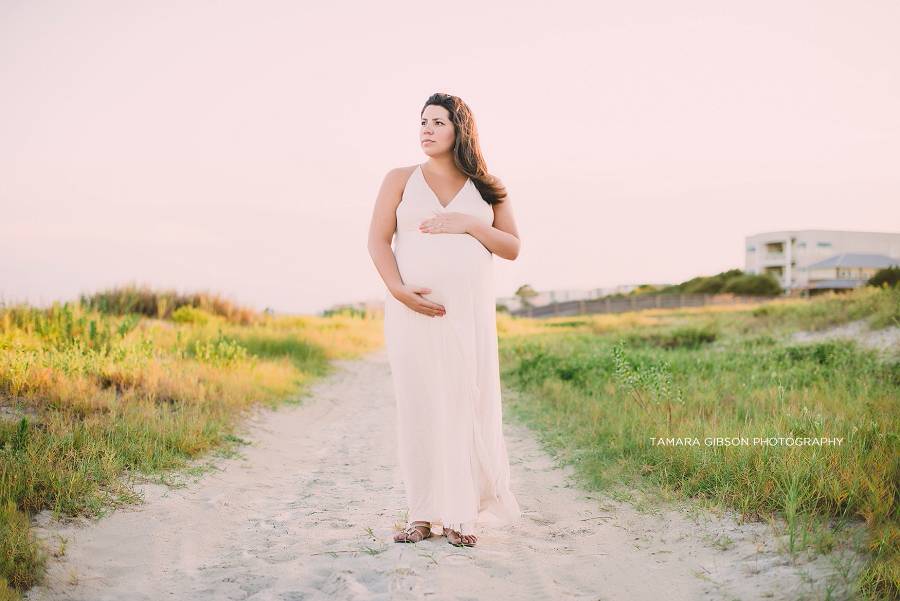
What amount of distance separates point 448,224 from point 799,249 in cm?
6360

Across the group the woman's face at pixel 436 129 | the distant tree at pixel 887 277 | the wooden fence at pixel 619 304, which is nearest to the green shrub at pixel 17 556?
the woman's face at pixel 436 129

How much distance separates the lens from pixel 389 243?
11.1 feet

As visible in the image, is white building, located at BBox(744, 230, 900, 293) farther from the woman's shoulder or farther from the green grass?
the woman's shoulder

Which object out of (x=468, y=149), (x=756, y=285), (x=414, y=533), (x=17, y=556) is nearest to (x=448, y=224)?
(x=468, y=149)

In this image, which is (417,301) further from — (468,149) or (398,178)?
(468,149)

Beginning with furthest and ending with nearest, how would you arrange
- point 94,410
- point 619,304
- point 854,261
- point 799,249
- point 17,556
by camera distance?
point 799,249, point 854,261, point 619,304, point 94,410, point 17,556

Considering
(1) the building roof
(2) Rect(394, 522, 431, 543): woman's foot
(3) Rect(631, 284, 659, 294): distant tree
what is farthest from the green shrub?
(1) the building roof

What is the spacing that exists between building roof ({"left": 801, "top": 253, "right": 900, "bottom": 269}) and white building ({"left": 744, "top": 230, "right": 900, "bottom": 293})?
23.2 inches

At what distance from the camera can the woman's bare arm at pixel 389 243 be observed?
315 cm

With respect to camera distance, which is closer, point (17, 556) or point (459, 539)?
point (17, 556)

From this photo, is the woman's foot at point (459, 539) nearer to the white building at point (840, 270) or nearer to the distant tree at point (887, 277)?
the distant tree at point (887, 277)

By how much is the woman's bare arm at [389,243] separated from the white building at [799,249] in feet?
175

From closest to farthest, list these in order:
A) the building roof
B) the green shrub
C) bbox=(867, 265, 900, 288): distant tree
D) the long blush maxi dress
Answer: the green shrub, the long blush maxi dress, bbox=(867, 265, 900, 288): distant tree, the building roof

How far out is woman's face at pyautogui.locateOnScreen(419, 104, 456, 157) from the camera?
10.9ft
